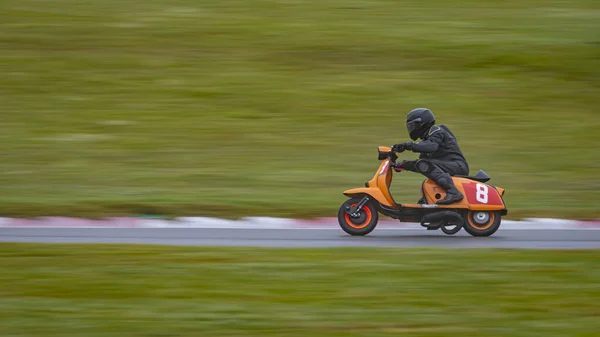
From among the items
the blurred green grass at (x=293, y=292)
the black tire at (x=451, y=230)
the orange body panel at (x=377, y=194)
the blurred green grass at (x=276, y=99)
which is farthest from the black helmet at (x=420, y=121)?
the blurred green grass at (x=276, y=99)

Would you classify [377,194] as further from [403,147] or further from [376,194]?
[403,147]

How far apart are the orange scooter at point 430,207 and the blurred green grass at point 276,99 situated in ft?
8.17

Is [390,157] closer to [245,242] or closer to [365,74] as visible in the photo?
[245,242]

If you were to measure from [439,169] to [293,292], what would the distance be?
346 cm

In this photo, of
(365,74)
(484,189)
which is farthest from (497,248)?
(365,74)

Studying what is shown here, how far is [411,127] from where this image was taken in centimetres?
1084

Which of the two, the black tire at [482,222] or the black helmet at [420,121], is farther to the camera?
the black tire at [482,222]

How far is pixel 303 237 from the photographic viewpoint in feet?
36.4

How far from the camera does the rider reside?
10.7 m

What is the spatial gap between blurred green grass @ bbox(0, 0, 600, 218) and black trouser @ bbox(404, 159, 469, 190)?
Answer: 2853 mm

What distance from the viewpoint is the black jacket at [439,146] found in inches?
419

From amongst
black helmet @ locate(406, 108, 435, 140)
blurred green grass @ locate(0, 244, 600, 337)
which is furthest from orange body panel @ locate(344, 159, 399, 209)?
blurred green grass @ locate(0, 244, 600, 337)

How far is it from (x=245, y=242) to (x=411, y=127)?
2.40 m

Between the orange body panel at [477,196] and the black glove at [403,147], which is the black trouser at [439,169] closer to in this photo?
the orange body panel at [477,196]
